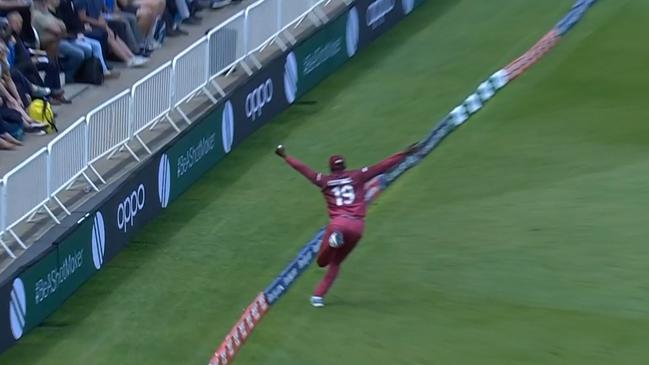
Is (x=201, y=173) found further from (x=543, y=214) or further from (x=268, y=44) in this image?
(x=543, y=214)

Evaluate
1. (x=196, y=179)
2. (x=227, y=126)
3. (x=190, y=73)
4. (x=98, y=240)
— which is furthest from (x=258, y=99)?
(x=98, y=240)

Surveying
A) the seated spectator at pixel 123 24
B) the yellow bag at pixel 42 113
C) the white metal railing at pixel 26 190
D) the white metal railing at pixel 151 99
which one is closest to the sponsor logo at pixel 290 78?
the seated spectator at pixel 123 24

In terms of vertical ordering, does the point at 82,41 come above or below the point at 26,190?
above

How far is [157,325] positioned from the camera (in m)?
15.3

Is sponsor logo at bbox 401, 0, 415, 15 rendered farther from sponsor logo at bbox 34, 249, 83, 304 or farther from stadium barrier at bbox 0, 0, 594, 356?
sponsor logo at bbox 34, 249, 83, 304

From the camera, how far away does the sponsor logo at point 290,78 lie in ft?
69.3

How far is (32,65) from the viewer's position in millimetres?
18344

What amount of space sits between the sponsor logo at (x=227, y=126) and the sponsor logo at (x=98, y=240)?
140 inches

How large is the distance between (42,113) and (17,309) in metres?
4.10

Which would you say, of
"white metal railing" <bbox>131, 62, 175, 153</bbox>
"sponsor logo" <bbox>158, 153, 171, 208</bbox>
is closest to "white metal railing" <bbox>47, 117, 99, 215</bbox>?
"sponsor logo" <bbox>158, 153, 171, 208</bbox>

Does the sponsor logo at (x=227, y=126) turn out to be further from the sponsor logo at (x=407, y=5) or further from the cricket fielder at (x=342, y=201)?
the sponsor logo at (x=407, y=5)

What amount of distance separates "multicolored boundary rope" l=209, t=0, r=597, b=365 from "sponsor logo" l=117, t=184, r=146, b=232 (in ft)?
Answer: 7.17

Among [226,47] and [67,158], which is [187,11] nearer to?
Result: [226,47]

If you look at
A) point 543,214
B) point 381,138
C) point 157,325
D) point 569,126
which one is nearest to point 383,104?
point 381,138
